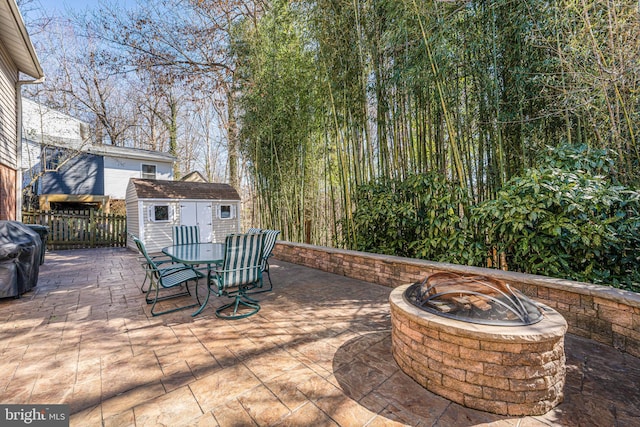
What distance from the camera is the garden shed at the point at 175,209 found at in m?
7.89

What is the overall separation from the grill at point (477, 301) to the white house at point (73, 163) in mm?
12405

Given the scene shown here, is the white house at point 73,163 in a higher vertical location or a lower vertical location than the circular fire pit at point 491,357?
higher

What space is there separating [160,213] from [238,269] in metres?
6.58

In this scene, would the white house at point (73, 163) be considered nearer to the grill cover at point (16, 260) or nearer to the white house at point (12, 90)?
the white house at point (12, 90)

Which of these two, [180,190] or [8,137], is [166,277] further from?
[180,190]

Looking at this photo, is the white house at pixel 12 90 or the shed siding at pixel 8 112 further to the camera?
the shed siding at pixel 8 112

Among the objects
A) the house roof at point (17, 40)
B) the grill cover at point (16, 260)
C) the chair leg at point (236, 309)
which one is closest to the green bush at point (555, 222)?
the chair leg at point (236, 309)

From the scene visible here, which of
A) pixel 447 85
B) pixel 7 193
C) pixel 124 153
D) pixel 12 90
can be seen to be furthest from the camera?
pixel 124 153

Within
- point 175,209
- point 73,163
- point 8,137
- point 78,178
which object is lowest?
point 175,209

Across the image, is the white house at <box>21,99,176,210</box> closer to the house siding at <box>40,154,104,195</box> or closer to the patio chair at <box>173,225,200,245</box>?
the house siding at <box>40,154,104,195</box>

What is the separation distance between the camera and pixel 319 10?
14.4ft

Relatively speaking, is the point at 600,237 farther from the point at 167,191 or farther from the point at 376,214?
the point at 167,191

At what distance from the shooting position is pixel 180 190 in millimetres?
8672

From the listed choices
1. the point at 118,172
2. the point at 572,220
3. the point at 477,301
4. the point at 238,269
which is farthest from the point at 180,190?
the point at 572,220
